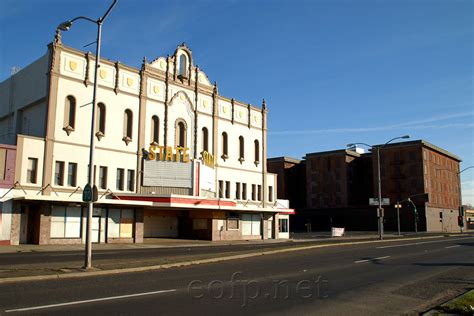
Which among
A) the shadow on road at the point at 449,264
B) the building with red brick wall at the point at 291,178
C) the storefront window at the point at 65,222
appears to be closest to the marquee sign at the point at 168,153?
the storefront window at the point at 65,222

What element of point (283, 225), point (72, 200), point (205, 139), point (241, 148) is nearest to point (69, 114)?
point (72, 200)

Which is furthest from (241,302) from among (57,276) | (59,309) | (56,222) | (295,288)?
(56,222)

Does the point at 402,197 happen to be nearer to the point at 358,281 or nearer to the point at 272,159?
the point at 272,159

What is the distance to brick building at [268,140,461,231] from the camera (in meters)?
95.5

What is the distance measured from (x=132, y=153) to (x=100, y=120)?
13.1 feet

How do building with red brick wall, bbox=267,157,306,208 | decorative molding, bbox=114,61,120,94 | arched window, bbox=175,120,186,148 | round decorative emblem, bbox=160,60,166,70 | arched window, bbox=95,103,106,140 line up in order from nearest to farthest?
1. arched window, bbox=95,103,106,140
2. decorative molding, bbox=114,61,120,94
3. round decorative emblem, bbox=160,60,166,70
4. arched window, bbox=175,120,186,148
5. building with red brick wall, bbox=267,157,306,208

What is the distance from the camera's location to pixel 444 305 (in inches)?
385

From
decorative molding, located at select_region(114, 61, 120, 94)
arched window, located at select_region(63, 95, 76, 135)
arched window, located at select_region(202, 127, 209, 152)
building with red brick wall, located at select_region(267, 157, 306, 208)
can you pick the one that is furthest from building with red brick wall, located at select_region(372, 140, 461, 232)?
arched window, located at select_region(63, 95, 76, 135)

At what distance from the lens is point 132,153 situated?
41.2 metres

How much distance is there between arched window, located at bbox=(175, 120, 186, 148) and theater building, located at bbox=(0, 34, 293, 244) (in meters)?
0.10

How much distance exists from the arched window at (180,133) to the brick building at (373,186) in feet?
170

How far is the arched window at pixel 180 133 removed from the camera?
45847mm

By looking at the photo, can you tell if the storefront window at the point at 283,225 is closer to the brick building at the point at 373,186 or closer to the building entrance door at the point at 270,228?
the building entrance door at the point at 270,228

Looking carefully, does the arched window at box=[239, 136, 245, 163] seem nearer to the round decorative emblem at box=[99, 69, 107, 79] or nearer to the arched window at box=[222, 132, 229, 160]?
the arched window at box=[222, 132, 229, 160]
